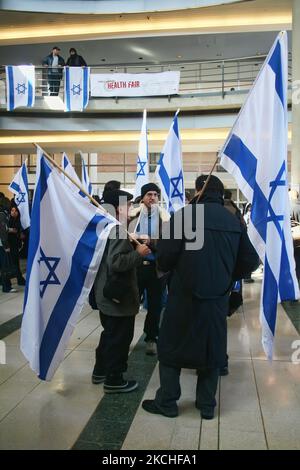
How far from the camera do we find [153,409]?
362 centimetres

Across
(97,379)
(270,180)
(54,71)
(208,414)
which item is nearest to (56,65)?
(54,71)

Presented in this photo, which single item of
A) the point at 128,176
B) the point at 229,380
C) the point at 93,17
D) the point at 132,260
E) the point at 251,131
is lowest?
the point at 229,380

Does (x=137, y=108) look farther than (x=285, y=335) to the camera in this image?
Yes

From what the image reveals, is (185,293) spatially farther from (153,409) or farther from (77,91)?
(77,91)

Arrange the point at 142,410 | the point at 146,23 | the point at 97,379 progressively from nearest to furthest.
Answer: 1. the point at 142,410
2. the point at 97,379
3. the point at 146,23

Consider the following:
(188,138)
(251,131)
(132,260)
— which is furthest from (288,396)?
(188,138)

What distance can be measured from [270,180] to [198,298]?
1053 millimetres

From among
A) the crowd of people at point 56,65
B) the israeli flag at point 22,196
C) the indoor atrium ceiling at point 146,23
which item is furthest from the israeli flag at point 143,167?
the indoor atrium ceiling at point 146,23

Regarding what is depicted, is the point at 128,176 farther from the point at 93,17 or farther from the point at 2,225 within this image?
the point at 2,225

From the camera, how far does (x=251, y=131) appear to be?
3.69m

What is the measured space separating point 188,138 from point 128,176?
8759mm

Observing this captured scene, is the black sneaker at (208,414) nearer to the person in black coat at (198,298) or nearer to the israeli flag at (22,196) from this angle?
the person in black coat at (198,298)

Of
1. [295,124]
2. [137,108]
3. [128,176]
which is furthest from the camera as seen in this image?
[128,176]

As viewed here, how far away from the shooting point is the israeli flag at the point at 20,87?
48.0 feet
